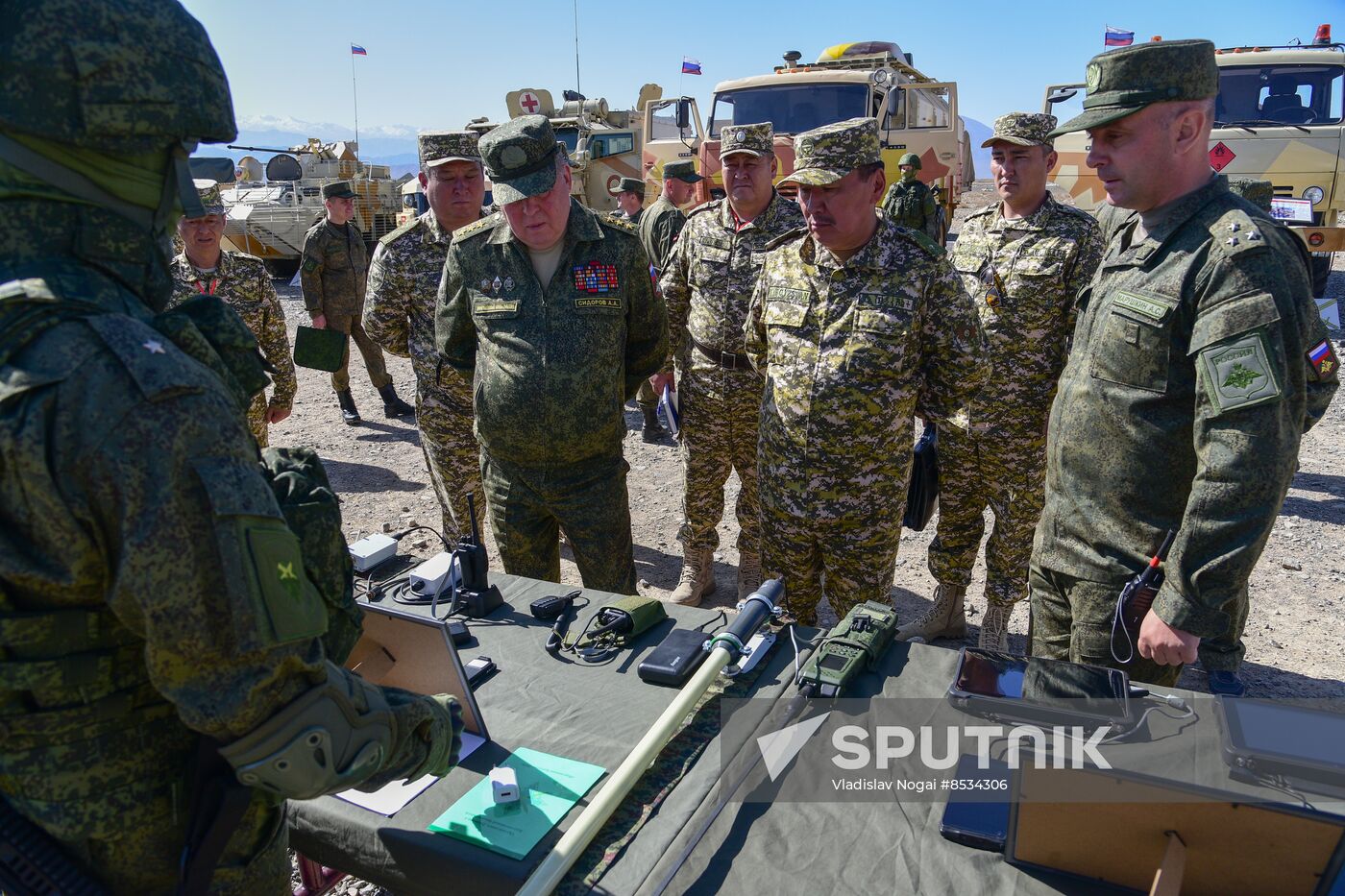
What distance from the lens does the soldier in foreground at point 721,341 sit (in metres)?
3.96

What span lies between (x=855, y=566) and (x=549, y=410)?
1152 millimetres

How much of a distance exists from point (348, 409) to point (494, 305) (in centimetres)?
495

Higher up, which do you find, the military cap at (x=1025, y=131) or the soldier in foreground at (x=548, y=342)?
the military cap at (x=1025, y=131)

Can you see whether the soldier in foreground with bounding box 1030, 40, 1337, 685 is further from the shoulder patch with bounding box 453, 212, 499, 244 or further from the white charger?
the shoulder patch with bounding box 453, 212, 499, 244

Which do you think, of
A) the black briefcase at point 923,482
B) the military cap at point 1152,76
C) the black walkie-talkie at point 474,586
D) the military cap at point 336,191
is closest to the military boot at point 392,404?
the military cap at point 336,191

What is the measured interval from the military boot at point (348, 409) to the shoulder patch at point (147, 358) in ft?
21.5

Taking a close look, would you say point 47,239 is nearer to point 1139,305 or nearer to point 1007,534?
point 1139,305

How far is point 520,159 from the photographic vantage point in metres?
2.77

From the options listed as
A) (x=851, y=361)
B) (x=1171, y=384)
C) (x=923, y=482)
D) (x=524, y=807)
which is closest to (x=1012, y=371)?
(x=923, y=482)

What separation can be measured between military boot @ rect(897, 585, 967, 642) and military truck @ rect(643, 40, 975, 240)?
4943 millimetres

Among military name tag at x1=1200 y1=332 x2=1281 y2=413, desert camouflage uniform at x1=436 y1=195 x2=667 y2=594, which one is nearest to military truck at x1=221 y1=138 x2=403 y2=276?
desert camouflage uniform at x1=436 y1=195 x2=667 y2=594

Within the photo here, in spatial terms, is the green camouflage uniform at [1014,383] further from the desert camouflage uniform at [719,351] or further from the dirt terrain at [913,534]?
the desert camouflage uniform at [719,351]

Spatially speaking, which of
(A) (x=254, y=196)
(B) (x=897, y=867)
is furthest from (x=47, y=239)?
(A) (x=254, y=196)

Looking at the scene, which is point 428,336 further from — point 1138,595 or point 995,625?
point 1138,595
